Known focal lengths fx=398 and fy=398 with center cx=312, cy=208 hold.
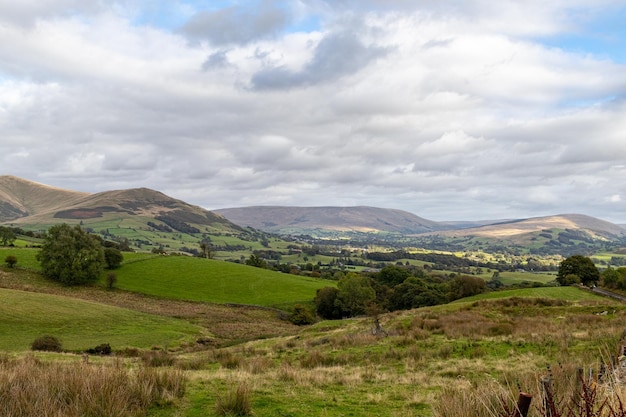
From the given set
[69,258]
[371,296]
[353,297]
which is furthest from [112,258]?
[371,296]

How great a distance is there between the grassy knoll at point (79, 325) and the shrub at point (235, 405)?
106 feet

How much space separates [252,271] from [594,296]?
7690 cm

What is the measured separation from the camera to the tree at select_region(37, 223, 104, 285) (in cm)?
7769

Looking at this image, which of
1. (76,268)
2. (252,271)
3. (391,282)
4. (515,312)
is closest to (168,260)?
(252,271)

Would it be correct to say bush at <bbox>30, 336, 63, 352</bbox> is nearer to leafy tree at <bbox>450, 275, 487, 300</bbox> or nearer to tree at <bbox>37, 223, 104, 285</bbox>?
tree at <bbox>37, 223, 104, 285</bbox>

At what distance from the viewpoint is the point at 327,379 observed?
1377 cm

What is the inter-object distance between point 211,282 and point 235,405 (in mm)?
90950

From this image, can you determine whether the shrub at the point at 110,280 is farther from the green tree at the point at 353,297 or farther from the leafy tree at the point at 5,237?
the green tree at the point at 353,297

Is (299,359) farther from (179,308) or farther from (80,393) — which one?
(179,308)

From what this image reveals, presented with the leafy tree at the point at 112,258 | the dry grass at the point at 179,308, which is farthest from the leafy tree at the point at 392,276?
the leafy tree at the point at 112,258

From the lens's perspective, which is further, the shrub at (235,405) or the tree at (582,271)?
the tree at (582,271)

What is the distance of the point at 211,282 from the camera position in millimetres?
95875

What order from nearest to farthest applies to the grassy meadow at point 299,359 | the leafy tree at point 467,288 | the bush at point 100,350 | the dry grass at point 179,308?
the grassy meadow at point 299,359 → the bush at point 100,350 → the dry grass at point 179,308 → the leafy tree at point 467,288

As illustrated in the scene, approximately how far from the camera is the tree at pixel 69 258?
77688 mm
